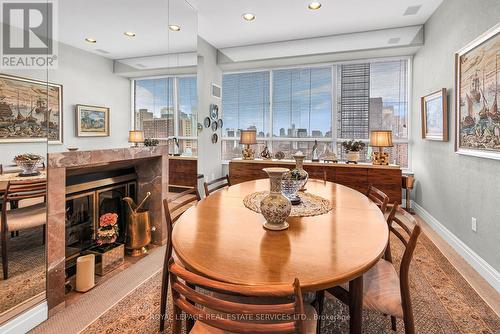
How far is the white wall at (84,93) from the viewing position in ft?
5.87

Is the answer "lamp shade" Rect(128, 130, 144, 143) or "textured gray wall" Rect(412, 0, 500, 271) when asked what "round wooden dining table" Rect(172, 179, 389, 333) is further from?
"textured gray wall" Rect(412, 0, 500, 271)

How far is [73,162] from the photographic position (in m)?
2.08

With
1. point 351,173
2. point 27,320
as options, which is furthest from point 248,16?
point 27,320

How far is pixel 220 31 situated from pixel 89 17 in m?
2.46

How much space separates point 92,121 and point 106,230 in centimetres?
104

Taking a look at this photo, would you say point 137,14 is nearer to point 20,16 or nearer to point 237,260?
point 20,16

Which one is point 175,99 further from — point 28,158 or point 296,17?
point 296,17

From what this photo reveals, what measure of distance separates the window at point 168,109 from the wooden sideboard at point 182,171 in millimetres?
123

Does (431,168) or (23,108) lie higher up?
(23,108)

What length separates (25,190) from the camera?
185 cm

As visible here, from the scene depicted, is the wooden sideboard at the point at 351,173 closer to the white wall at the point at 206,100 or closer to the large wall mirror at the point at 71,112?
A: the white wall at the point at 206,100

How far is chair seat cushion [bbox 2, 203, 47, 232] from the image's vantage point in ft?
6.05

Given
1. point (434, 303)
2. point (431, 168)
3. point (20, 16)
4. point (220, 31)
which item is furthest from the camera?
point (220, 31)

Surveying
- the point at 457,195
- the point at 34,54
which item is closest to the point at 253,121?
the point at 457,195
